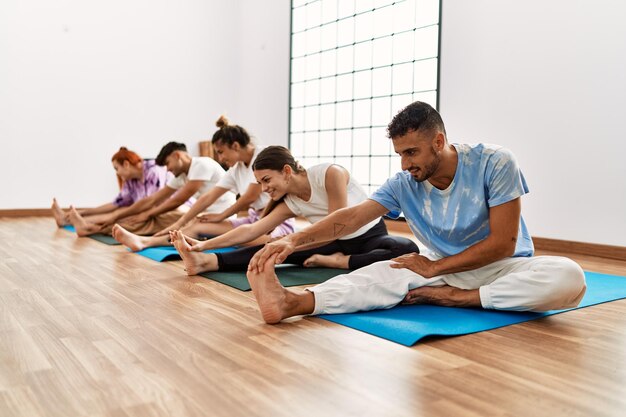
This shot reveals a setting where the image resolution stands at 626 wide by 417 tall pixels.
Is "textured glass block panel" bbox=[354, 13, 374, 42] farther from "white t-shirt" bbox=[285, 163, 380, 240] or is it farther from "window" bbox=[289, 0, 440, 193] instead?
"white t-shirt" bbox=[285, 163, 380, 240]

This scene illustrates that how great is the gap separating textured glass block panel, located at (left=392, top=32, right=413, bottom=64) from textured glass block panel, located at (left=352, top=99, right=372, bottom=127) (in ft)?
1.90

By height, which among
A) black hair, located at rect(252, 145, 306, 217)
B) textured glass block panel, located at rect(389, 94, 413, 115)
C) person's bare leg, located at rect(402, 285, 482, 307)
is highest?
textured glass block panel, located at rect(389, 94, 413, 115)

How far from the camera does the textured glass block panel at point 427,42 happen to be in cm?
507

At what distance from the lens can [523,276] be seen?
1.92 m

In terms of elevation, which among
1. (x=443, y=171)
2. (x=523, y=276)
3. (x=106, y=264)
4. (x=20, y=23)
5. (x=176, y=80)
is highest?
(x=20, y=23)

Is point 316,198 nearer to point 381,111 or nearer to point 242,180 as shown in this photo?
point 242,180

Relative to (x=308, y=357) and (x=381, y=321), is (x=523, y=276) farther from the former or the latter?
(x=308, y=357)

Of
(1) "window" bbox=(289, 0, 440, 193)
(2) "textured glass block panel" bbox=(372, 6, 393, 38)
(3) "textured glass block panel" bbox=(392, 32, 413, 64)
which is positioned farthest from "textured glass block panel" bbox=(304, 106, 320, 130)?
(3) "textured glass block panel" bbox=(392, 32, 413, 64)

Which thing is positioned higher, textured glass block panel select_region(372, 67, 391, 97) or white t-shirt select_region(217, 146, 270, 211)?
textured glass block panel select_region(372, 67, 391, 97)

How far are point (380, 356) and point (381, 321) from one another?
0.30m

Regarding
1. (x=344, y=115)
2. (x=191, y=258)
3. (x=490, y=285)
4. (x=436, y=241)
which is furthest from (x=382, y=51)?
(x=490, y=285)

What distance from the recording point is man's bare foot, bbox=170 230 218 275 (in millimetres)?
2701

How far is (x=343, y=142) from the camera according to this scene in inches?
249

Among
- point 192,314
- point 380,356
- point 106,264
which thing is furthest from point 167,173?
point 380,356
